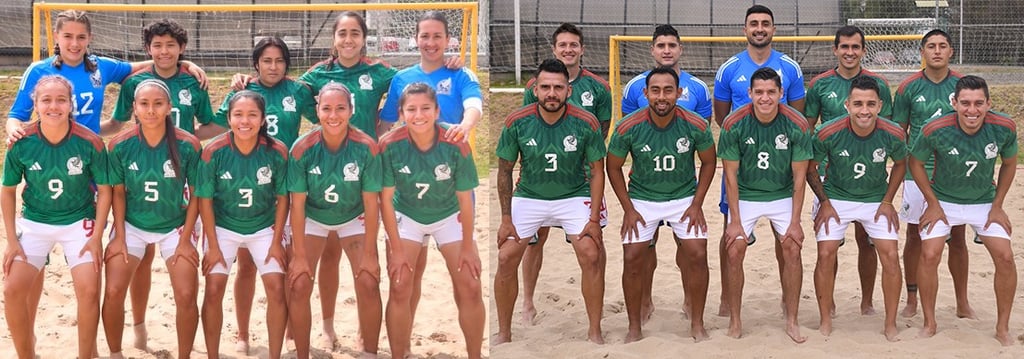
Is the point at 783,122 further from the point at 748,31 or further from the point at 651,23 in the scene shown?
the point at 651,23

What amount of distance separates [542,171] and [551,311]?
3.79 feet

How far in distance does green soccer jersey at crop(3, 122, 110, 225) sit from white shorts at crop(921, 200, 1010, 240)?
3.95 meters

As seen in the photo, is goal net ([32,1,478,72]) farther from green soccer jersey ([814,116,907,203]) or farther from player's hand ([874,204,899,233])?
player's hand ([874,204,899,233])

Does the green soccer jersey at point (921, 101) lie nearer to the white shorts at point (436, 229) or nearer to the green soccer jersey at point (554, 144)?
the green soccer jersey at point (554, 144)

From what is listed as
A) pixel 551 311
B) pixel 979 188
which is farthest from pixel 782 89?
pixel 551 311

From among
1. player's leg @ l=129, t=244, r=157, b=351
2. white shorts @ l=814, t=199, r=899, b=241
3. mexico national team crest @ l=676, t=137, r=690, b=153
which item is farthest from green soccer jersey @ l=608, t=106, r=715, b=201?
player's leg @ l=129, t=244, r=157, b=351

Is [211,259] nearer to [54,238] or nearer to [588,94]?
[54,238]

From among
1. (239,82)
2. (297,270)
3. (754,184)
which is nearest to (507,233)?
(297,270)

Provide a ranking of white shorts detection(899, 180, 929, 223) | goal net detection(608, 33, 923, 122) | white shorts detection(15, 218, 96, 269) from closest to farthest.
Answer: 1. white shorts detection(15, 218, 96, 269)
2. white shorts detection(899, 180, 929, 223)
3. goal net detection(608, 33, 923, 122)

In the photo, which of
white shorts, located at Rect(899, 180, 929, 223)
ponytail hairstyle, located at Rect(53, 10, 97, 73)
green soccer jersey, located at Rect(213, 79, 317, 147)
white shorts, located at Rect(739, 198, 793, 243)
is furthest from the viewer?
white shorts, located at Rect(899, 180, 929, 223)

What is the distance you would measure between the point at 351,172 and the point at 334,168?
8 cm

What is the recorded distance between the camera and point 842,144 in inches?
209

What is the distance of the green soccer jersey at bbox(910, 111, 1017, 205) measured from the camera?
5.28 metres

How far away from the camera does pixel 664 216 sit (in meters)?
5.31
